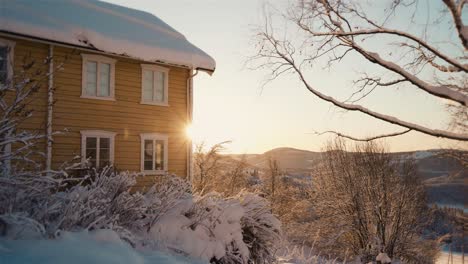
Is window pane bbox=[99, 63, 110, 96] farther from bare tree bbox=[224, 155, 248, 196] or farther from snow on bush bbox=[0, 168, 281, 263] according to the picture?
bare tree bbox=[224, 155, 248, 196]

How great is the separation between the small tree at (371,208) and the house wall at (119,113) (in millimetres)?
11990

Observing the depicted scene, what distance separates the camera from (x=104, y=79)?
13406mm

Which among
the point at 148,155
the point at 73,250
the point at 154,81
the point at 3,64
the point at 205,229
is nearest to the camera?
the point at 73,250

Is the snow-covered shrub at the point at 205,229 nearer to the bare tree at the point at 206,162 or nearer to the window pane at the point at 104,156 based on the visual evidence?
the window pane at the point at 104,156

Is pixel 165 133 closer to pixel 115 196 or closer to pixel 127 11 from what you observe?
pixel 127 11

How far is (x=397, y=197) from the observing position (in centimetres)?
2391

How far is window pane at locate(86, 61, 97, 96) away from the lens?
1305 cm

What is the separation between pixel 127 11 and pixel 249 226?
38.8 feet

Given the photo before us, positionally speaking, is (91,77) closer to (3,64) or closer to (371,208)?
(3,64)

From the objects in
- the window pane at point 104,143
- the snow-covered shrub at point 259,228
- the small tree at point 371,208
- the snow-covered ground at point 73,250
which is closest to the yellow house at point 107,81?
the window pane at point 104,143

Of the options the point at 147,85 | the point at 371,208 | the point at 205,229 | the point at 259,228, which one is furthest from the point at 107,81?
the point at 371,208

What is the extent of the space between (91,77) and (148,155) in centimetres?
328

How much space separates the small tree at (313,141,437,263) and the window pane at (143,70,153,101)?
1328 cm

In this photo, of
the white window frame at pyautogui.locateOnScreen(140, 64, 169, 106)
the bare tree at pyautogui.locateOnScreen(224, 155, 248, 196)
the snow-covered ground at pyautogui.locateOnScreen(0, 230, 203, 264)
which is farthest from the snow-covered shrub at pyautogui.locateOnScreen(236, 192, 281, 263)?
the bare tree at pyautogui.locateOnScreen(224, 155, 248, 196)
